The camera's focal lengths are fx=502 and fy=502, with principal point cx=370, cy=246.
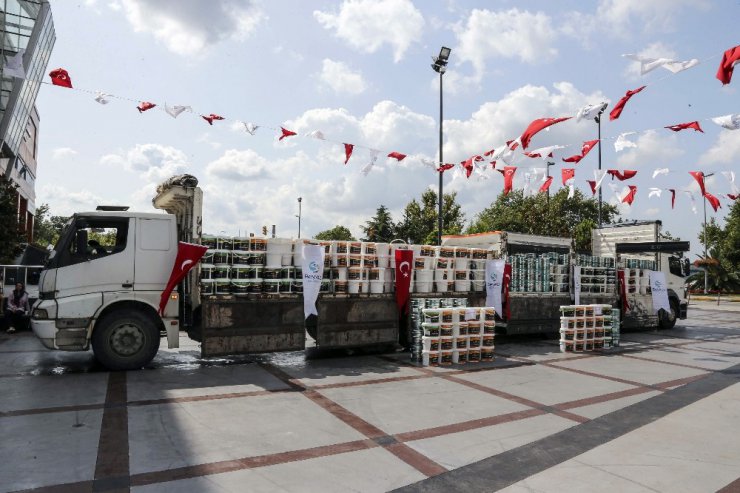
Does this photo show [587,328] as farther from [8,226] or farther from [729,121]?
Result: [8,226]

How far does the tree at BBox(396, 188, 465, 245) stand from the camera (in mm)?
39688

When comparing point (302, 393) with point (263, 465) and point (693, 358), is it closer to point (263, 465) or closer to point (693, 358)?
point (263, 465)

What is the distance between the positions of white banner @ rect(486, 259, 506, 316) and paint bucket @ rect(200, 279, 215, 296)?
7236mm

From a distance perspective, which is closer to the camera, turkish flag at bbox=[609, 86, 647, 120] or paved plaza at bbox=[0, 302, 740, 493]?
paved plaza at bbox=[0, 302, 740, 493]

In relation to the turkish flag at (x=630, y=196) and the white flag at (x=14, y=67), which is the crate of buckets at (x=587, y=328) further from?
the white flag at (x=14, y=67)

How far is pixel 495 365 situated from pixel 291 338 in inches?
175

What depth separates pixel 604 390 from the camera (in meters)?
8.73

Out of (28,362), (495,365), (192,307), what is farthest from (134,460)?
(495,365)

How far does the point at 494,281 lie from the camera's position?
1344cm

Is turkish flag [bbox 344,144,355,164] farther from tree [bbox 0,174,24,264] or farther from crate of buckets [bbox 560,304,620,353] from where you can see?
tree [bbox 0,174,24,264]

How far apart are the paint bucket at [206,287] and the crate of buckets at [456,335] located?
4.35 meters

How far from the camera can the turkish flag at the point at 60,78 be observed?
1086 centimetres

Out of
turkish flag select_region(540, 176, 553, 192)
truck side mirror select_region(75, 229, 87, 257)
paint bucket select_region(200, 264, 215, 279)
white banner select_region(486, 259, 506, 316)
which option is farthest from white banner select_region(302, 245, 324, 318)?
turkish flag select_region(540, 176, 553, 192)

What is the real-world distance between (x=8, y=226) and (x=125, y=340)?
12.3 m
